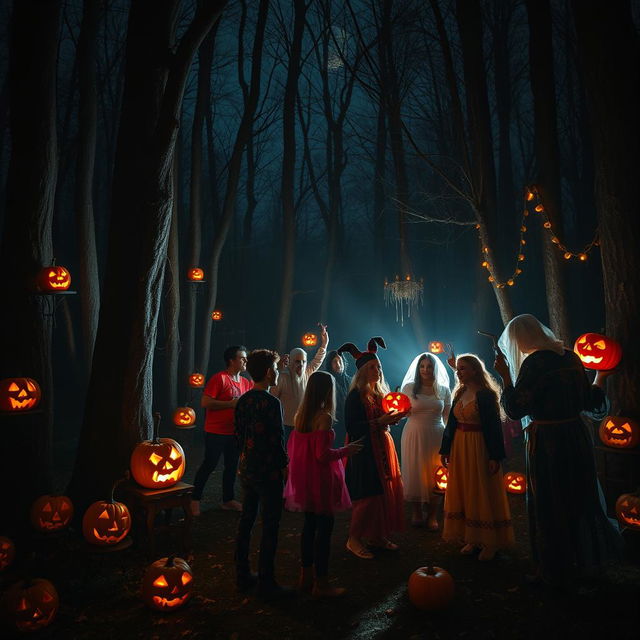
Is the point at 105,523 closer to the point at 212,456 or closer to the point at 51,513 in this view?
the point at 51,513

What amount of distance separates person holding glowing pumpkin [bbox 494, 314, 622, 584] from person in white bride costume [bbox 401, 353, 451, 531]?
2.03 meters

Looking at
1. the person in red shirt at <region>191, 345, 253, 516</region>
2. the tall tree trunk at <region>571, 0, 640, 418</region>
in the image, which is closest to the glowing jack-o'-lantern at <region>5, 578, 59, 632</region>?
the person in red shirt at <region>191, 345, 253, 516</region>

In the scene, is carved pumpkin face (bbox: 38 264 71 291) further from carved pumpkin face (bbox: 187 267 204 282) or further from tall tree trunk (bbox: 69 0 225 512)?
carved pumpkin face (bbox: 187 267 204 282)

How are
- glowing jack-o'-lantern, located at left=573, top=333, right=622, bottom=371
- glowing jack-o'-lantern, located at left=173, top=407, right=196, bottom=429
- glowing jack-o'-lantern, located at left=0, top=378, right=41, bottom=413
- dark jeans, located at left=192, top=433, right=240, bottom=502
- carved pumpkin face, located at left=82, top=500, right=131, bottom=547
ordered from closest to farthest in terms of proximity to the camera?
carved pumpkin face, located at left=82, top=500, right=131, bottom=547 < glowing jack-o'-lantern, located at left=573, top=333, right=622, bottom=371 < glowing jack-o'-lantern, located at left=0, top=378, right=41, bottom=413 < dark jeans, located at left=192, top=433, right=240, bottom=502 < glowing jack-o'-lantern, located at left=173, top=407, right=196, bottom=429

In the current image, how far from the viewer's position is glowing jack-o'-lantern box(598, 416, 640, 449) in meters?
5.80

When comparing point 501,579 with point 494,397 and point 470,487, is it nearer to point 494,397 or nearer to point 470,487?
point 470,487

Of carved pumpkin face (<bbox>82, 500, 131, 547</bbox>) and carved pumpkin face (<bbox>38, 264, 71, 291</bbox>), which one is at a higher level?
carved pumpkin face (<bbox>38, 264, 71, 291</bbox>)

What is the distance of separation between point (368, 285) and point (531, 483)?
2099 cm

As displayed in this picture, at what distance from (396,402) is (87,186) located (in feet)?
24.1

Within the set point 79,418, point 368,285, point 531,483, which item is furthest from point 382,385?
point 368,285

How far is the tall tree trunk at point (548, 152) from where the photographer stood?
867cm

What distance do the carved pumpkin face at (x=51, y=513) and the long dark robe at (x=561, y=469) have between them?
491cm

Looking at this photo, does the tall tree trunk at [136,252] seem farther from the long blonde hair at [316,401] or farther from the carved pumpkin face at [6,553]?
the long blonde hair at [316,401]

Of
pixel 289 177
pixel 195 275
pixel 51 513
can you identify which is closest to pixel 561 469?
pixel 51 513
